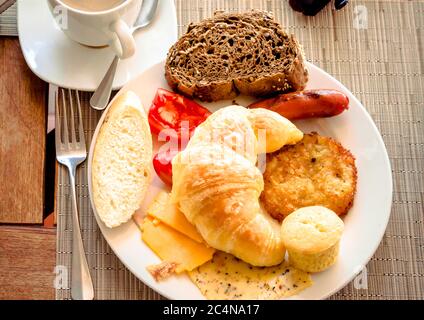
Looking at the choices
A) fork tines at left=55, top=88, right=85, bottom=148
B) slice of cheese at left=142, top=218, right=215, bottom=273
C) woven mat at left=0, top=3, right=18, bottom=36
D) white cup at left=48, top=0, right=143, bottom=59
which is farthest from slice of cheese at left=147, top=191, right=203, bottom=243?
woven mat at left=0, top=3, right=18, bottom=36

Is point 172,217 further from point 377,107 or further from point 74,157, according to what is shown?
point 377,107

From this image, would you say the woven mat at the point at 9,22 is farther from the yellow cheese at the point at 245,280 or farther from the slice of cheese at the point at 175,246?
the yellow cheese at the point at 245,280

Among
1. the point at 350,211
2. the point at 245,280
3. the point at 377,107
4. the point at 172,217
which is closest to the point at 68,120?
the point at 172,217

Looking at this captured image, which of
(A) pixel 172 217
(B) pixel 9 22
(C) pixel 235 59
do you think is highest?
(B) pixel 9 22

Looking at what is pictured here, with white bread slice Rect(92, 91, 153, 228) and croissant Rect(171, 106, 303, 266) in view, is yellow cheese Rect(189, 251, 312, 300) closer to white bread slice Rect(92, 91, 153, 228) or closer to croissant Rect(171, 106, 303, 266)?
croissant Rect(171, 106, 303, 266)

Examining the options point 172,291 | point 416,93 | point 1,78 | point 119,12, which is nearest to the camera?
point 172,291

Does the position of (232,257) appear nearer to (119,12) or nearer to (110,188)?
(110,188)

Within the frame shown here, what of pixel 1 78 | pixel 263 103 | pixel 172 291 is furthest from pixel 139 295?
pixel 1 78
